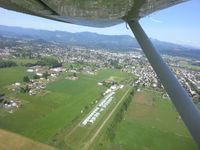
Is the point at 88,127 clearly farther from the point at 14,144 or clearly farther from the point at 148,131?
the point at 14,144

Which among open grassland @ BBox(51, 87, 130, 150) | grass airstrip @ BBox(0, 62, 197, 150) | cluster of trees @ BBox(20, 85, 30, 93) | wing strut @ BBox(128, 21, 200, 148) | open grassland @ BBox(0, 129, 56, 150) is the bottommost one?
cluster of trees @ BBox(20, 85, 30, 93)

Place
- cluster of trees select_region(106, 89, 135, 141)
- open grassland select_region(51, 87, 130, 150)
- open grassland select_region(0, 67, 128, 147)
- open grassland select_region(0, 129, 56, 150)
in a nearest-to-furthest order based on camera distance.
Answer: open grassland select_region(0, 129, 56, 150), open grassland select_region(51, 87, 130, 150), cluster of trees select_region(106, 89, 135, 141), open grassland select_region(0, 67, 128, 147)

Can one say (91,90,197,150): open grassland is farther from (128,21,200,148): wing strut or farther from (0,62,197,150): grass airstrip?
(128,21,200,148): wing strut

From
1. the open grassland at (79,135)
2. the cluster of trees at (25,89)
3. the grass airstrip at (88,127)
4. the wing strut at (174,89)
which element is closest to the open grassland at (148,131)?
the grass airstrip at (88,127)

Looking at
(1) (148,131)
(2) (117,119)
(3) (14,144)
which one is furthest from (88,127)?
(3) (14,144)

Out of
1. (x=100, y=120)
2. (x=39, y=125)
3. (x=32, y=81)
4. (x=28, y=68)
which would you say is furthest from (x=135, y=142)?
(x=28, y=68)

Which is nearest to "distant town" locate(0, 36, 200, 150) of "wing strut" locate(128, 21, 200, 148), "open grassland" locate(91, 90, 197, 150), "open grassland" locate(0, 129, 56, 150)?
"open grassland" locate(91, 90, 197, 150)
